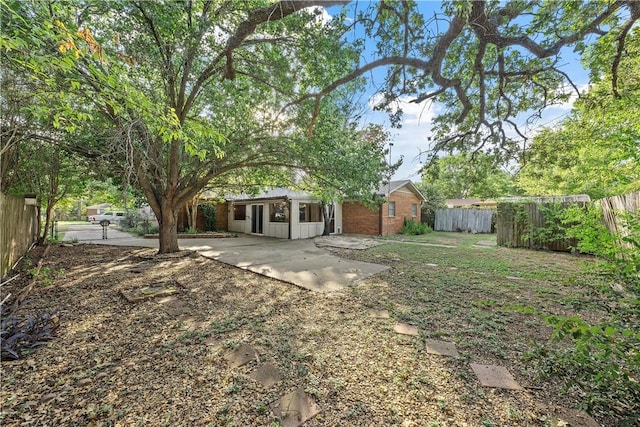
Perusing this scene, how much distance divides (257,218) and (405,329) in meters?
13.3

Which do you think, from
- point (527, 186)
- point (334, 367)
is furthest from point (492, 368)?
point (527, 186)

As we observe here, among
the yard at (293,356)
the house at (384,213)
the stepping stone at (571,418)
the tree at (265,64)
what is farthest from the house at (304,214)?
the stepping stone at (571,418)

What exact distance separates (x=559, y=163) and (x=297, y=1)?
697 cm

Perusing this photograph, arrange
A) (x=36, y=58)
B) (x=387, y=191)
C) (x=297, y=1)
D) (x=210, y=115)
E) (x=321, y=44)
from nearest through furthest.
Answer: (x=36, y=58), (x=297, y=1), (x=321, y=44), (x=210, y=115), (x=387, y=191)

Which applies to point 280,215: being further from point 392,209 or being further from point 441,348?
point 441,348

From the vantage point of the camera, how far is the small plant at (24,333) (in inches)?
100

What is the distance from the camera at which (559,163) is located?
243 inches

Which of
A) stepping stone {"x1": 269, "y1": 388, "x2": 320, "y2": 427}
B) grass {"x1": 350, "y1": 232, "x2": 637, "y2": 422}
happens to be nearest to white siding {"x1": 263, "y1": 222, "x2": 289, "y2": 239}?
grass {"x1": 350, "y1": 232, "x2": 637, "y2": 422}

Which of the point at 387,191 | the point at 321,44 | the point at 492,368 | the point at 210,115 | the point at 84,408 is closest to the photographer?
the point at 84,408

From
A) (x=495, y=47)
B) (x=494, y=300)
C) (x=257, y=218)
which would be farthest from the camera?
(x=257, y=218)

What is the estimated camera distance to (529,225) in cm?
966

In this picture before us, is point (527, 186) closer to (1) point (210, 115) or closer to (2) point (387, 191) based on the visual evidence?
(2) point (387, 191)

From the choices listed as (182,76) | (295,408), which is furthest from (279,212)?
(295,408)

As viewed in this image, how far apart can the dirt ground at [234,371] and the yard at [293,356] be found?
0.04 ft
